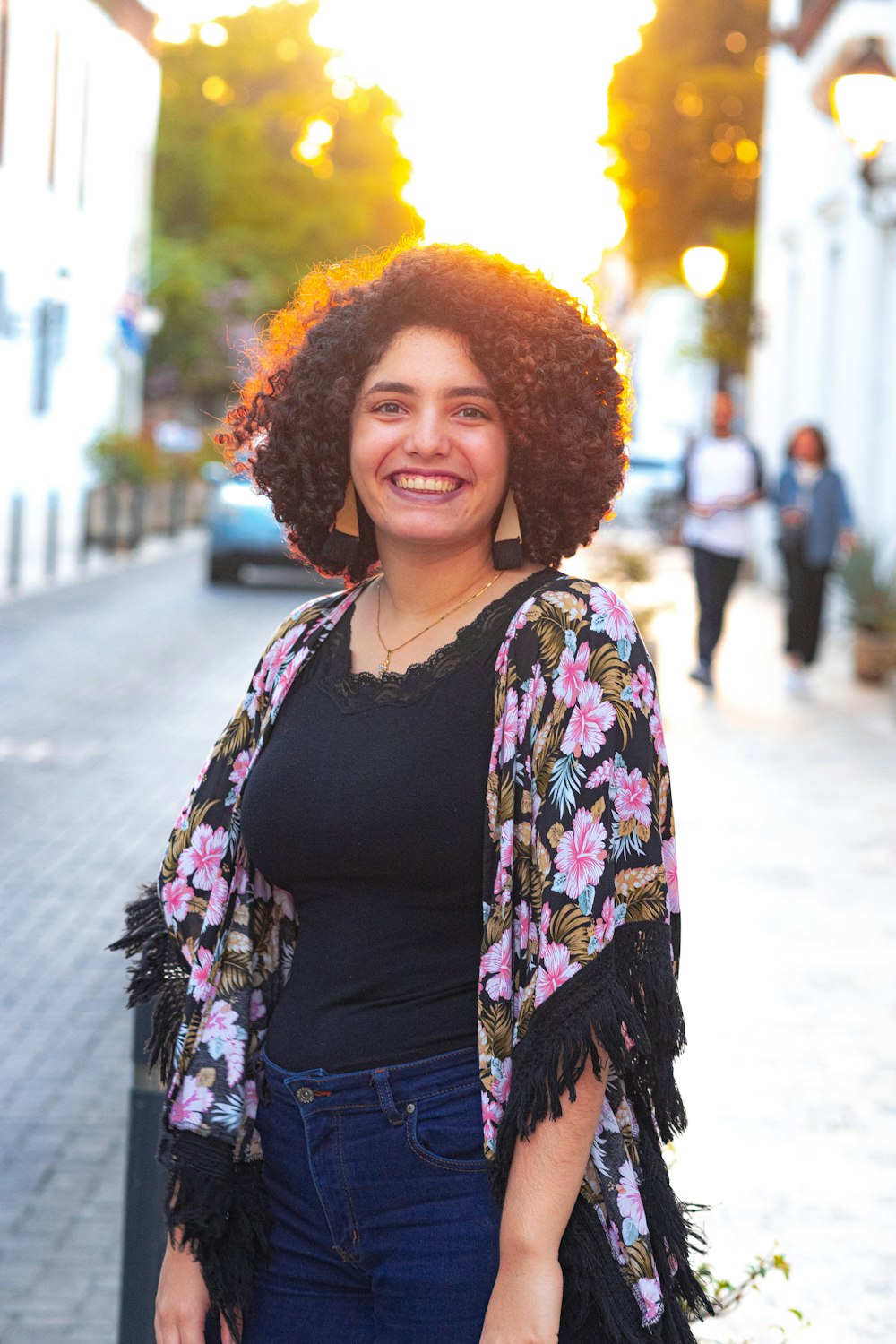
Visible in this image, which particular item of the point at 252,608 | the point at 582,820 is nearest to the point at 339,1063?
the point at 582,820

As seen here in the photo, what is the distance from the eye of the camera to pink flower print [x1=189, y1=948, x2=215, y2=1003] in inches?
94.5

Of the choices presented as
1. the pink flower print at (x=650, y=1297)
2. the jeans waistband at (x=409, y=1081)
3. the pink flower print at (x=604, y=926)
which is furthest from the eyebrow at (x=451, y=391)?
the pink flower print at (x=650, y=1297)

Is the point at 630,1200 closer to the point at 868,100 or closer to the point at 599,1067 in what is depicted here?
the point at 599,1067

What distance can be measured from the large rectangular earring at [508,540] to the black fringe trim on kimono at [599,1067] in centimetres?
51

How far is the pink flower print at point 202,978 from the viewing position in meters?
2.40

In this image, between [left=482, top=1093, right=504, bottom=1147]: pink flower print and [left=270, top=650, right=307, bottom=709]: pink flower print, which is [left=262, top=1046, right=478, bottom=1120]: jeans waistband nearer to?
[left=482, top=1093, right=504, bottom=1147]: pink flower print

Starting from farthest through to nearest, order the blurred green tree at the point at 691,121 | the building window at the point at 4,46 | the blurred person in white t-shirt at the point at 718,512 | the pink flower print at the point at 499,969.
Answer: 1. the blurred green tree at the point at 691,121
2. the building window at the point at 4,46
3. the blurred person in white t-shirt at the point at 718,512
4. the pink flower print at the point at 499,969

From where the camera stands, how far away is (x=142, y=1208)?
3158mm

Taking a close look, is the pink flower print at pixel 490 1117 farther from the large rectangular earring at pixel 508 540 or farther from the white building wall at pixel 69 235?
the white building wall at pixel 69 235

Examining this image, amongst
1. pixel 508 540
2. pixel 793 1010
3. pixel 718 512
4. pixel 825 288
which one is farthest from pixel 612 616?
pixel 825 288

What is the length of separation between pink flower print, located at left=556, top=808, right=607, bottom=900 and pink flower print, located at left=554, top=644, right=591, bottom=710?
5.0 inches

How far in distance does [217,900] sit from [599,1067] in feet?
1.92

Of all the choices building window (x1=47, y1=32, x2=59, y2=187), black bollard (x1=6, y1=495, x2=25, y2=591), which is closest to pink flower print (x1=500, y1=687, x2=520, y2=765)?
black bollard (x1=6, y1=495, x2=25, y2=591)

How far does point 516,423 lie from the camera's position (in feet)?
7.72
